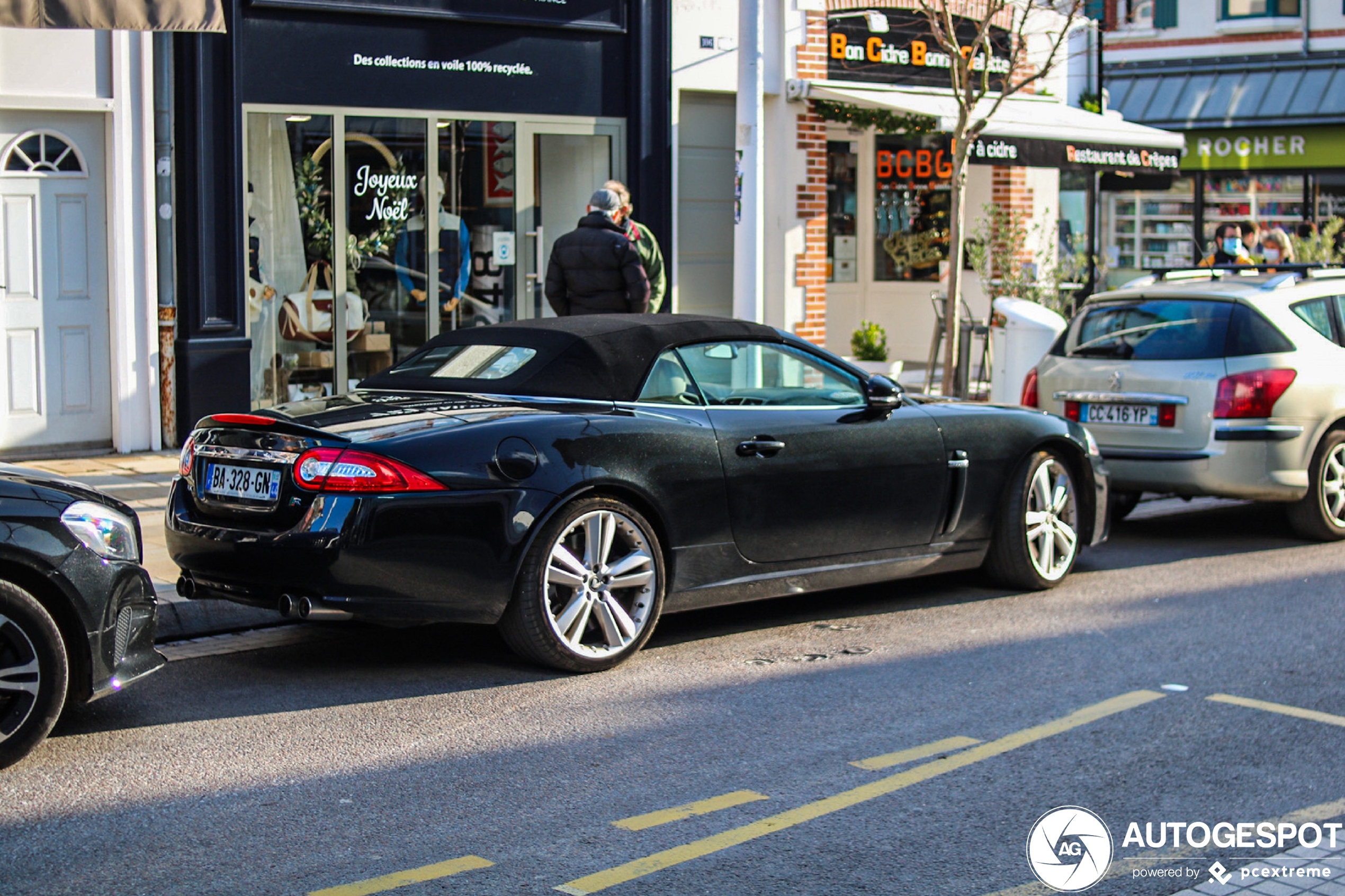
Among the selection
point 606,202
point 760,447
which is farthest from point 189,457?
point 606,202

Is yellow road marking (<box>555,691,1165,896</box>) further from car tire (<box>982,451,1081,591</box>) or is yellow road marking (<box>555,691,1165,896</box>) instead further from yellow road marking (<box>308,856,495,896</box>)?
car tire (<box>982,451,1081,591</box>)

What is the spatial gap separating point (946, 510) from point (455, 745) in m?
3.14

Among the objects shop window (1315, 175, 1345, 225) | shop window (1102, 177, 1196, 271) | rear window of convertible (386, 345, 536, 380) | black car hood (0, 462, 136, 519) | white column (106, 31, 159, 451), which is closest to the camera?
black car hood (0, 462, 136, 519)

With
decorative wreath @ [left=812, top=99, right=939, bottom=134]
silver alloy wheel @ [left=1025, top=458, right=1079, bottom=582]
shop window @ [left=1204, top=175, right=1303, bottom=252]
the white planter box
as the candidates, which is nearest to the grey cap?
silver alloy wheel @ [left=1025, top=458, right=1079, bottom=582]

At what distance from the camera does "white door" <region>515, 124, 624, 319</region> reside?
13906 millimetres

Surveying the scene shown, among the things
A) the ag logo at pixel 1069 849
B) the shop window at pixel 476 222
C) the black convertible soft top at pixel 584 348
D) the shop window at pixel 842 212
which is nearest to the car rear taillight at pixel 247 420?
the black convertible soft top at pixel 584 348

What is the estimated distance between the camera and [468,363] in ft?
23.2

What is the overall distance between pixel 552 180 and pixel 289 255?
2.59 meters

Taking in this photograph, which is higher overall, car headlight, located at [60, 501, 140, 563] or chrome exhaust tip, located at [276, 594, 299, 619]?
car headlight, located at [60, 501, 140, 563]

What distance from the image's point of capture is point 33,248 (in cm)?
1137

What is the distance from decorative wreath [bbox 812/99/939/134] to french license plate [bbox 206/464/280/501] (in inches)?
418

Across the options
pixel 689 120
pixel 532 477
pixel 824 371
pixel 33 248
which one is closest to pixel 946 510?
pixel 824 371

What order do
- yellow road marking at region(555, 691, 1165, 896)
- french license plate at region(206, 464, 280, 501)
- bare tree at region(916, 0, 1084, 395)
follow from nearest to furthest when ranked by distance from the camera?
yellow road marking at region(555, 691, 1165, 896) → french license plate at region(206, 464, 280, 501) → bare tree at region(916, 0, 1084, 395)

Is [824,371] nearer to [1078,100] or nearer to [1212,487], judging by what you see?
[1212,487]
